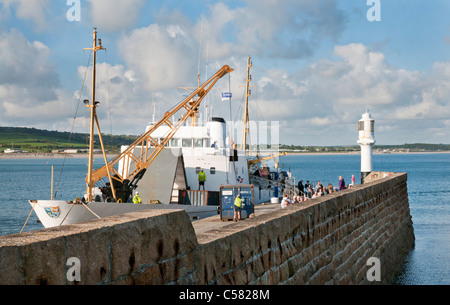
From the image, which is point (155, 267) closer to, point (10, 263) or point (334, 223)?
point (10, 263)

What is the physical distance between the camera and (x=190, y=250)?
6.12 m

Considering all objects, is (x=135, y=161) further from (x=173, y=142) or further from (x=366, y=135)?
(x=366, y=135)

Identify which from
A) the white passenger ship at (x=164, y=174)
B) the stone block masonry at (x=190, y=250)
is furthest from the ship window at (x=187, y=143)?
the stone block masonry at (x=190, y=250)

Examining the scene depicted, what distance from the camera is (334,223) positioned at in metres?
12.8

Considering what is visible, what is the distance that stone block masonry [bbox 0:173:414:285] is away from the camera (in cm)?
434

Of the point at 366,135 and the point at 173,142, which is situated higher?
the point at 366,135

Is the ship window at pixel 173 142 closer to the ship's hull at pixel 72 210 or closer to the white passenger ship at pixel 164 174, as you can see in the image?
the white passenger ship at pixel 164 174

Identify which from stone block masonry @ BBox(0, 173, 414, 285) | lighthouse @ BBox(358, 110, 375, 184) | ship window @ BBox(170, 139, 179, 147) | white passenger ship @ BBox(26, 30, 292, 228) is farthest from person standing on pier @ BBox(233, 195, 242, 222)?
lighthouse @ BBox(358, 110, 375, 184)

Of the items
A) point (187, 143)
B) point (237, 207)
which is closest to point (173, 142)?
point (187, 143)

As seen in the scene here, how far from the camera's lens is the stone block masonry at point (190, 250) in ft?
14.3

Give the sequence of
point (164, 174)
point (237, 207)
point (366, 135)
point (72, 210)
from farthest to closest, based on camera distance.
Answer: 1. point (366, 135)
2. point (164, 174)
3. point (72, 210)
4. point (237, 207)

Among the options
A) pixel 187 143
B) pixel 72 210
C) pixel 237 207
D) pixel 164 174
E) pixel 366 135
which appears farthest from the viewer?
pixel 187 143
